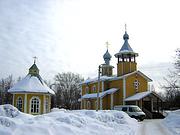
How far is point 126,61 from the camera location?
41750mm

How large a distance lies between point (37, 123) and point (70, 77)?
2604 inches

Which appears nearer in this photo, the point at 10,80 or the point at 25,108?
the point at 25,108

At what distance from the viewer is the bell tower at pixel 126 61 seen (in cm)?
4125

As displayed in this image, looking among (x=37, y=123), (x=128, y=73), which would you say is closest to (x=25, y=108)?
(x=128, y=73)

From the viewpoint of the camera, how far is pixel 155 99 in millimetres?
36062

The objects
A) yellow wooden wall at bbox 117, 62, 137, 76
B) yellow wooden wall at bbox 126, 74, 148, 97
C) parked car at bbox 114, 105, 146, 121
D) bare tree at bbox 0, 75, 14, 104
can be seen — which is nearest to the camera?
parked car at bbox 114, 105, 146, 121

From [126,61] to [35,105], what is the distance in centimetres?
1718

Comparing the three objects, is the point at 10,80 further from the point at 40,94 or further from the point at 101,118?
the point at 101,118

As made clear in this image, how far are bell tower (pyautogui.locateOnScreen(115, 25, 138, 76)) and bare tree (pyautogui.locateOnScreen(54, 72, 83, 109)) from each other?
32.2 m

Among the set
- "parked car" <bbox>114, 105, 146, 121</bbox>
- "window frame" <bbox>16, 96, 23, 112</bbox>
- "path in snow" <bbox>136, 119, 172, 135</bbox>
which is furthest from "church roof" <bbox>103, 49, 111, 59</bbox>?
"path in snow" <bbox>136, 119, 172, 135</bbox>

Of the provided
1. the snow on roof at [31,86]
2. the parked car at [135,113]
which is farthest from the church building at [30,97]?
the parked car at [135,113]

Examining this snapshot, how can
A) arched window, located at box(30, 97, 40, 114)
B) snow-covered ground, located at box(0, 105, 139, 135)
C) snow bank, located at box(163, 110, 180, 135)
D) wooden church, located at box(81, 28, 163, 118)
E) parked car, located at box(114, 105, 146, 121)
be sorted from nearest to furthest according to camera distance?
1. snow-covered ground, located at box(0, 105, 139, 135)
2. snow bank, located at box(163, 110, 180, 135)
3. parked car, located at box(114, 105, 146, 121)
4. arched window, located at box(30, 97, 40, 114)
5. wooden church, located at box(81, 28, 163, 118)

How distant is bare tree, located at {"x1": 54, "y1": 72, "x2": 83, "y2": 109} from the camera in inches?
2854

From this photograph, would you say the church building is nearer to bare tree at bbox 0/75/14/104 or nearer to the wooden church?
the wooden church
